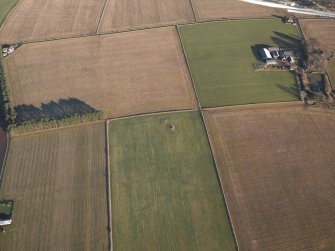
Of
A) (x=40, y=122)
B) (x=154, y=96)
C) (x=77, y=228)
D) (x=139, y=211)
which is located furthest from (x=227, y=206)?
(x=40, y=122)

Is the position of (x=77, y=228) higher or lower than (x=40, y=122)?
lower

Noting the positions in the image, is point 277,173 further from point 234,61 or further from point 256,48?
point 256,48

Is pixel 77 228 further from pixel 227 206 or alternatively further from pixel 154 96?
pixel 154 96

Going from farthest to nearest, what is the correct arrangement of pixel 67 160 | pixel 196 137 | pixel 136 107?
1. pixel 136 107
2. pixel 196 137
3. pixel 67 160

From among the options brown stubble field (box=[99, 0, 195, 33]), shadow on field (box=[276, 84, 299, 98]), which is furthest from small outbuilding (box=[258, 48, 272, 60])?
brown stubble field (box=[99, 0, 195, 33])

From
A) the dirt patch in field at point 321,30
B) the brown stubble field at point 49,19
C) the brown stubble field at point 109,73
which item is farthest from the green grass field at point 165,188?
the dirt patch in field at point 321,30

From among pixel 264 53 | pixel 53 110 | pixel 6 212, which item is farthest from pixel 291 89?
pixel 6 212

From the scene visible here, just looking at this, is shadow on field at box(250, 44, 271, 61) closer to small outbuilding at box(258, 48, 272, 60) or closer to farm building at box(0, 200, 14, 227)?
small outbuilding at box(258, 48, 272, 60)
